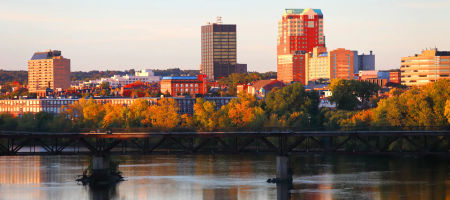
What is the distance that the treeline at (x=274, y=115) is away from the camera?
12688 cm

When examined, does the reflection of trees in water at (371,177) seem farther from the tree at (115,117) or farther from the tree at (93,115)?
the tree at (93,115)

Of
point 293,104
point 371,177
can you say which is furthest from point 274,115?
point 371,177

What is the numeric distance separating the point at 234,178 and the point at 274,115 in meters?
63.6

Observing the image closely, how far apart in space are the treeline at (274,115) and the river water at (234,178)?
9.69 meters

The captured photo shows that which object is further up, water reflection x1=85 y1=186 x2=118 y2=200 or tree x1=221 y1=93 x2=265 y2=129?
tree x1=221 y1=93 x2=265 y2=129

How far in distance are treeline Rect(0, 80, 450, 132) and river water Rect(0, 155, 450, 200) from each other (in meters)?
9.69

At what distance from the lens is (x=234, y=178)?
95.4 m

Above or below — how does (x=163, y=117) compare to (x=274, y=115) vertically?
below

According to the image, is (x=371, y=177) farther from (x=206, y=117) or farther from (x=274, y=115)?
(x=206, y=117)

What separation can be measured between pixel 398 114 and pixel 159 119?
61235 mm

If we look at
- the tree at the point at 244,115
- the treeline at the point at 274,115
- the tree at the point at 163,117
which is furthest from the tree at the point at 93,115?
the tree at the point at 244,115

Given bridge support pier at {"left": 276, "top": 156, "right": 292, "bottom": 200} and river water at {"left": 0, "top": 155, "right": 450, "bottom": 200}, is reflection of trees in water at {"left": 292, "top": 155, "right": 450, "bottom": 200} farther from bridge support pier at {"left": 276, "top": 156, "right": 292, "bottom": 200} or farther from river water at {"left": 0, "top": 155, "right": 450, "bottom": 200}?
bridge support pier at {"left": 276, "top": 156, "right": 292, "bottom": 200}

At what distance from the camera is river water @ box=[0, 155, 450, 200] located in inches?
3211

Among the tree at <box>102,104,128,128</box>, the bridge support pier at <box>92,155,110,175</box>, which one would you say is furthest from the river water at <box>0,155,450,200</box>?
the tree at <box>102,104,128,128</box>
